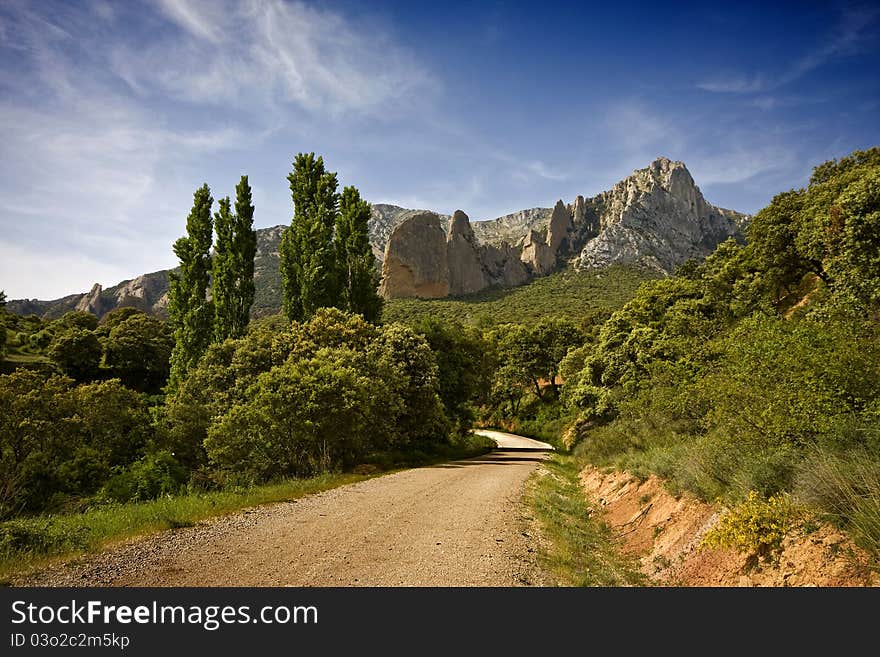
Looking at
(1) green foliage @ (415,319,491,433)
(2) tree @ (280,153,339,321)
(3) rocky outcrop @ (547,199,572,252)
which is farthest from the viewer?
(3) rocky outcrop @ (547,199,572,252)

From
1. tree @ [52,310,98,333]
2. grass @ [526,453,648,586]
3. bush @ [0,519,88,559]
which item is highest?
tree @ [52,310,98,333]

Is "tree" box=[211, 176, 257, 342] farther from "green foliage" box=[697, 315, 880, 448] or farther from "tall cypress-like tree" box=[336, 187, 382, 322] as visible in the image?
"green foliage" box=[697, 315, 880, 448]

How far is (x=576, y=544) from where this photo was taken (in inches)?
388

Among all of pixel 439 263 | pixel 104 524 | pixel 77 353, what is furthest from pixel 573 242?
pixel 104 524

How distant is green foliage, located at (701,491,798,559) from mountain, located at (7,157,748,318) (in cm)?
10730

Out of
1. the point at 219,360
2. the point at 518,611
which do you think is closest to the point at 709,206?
the point at 219,360

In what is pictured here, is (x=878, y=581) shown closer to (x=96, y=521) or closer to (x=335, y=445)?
(x=96, y=521)

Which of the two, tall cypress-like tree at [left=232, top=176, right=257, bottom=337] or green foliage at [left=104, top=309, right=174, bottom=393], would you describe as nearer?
tall cypress-like tree at [left=232, top=176, right=257, bottom=337]

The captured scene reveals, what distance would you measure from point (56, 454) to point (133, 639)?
19312 mm

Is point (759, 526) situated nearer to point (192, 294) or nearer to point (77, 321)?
point (192, 294)

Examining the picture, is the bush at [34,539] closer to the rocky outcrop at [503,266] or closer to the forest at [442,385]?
the forest at [442,385]

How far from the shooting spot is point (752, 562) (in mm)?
6398

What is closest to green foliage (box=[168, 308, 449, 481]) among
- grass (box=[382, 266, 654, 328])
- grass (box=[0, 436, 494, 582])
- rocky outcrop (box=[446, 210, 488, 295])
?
grass (box=[0, 436, 494, 582])

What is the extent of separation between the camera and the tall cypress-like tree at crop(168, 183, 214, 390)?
31984mm
